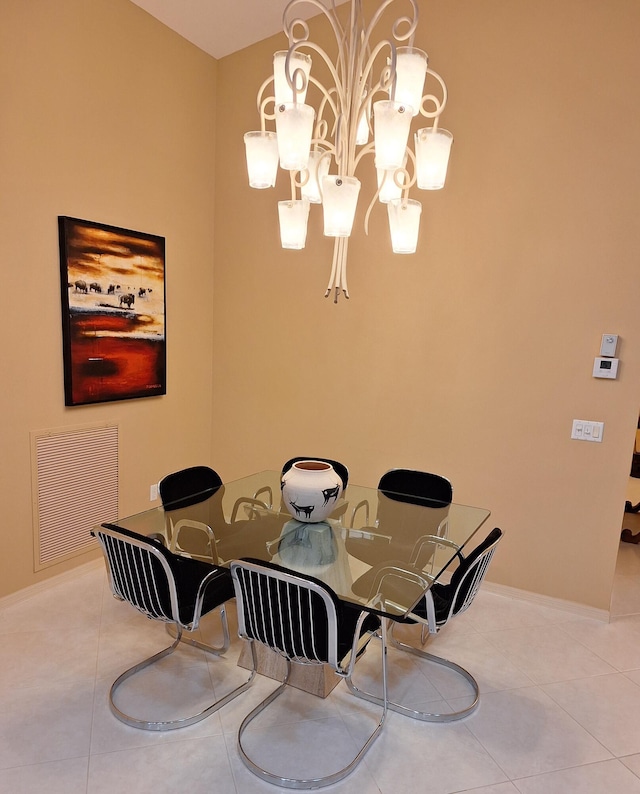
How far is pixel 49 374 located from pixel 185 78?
2228 mm

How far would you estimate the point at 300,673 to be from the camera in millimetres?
2381

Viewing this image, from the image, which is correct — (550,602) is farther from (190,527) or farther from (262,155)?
(262,155)

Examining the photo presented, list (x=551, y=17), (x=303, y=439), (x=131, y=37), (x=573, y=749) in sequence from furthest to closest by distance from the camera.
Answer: (x=303, y=439) → (x=131, y=37) → (x=551, y=17) → (x=573, y=749)

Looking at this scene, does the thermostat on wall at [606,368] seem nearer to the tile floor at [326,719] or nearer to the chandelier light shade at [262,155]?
the tile floor at [326,719]

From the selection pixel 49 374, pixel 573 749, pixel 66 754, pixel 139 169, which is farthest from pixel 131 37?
pixel 573 749

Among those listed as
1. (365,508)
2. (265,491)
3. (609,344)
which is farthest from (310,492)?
(609,344)

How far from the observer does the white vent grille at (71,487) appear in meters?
3.07

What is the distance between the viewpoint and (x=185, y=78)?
12.1 ft

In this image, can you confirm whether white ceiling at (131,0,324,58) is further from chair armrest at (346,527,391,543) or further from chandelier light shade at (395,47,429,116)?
chair armrest at (346,527,391,543)

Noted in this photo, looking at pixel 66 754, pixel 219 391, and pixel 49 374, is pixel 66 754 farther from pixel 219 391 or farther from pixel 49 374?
pixel 219 391

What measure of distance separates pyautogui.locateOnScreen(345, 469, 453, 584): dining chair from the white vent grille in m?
1.69

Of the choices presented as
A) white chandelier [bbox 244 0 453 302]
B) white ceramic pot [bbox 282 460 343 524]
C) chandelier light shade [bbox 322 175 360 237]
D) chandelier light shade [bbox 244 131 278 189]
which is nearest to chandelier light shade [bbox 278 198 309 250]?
white chandelier [bbox 244 0 453 302]

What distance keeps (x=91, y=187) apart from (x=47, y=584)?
2.33 meters

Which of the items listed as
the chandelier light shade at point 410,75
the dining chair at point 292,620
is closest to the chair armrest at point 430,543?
the dining chair at point 292,620
